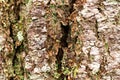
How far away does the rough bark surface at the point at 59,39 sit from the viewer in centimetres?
159

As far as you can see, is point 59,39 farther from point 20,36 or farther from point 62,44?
point 20,36

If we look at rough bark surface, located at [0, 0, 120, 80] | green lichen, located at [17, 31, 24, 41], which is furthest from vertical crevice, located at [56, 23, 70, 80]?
green lichen, located at [17, 31, 24, 41]

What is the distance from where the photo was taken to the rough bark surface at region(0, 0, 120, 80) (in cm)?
159

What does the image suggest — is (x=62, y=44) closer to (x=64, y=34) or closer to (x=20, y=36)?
(x=64, y=34)

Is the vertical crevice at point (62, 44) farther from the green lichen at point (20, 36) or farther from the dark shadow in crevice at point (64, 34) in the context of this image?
the green lichen at point (20, 36)

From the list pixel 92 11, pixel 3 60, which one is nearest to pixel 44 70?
pixel 3 60

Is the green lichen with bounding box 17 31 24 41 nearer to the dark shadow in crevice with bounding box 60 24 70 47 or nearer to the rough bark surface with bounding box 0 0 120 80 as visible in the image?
the rough bark surface with bounding box 0 0 120 80

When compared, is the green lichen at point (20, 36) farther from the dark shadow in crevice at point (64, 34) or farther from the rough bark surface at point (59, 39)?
the dark shadow in crevice at point (64, 34)

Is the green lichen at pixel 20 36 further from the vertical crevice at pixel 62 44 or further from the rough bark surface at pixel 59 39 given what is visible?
the vertical crevice at pixel 62 44

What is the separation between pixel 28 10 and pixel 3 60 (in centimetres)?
18

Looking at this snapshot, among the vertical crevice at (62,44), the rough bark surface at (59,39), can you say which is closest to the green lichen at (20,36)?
the rough bark surface at (59,39)

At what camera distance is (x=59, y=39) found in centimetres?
162

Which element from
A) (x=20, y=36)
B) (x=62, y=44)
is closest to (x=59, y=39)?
(x=62, y=44)

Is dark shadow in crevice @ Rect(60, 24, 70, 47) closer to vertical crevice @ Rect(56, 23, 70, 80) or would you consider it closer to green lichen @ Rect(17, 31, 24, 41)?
vertical crevice @ Rect(56, 23, 70, 80)
